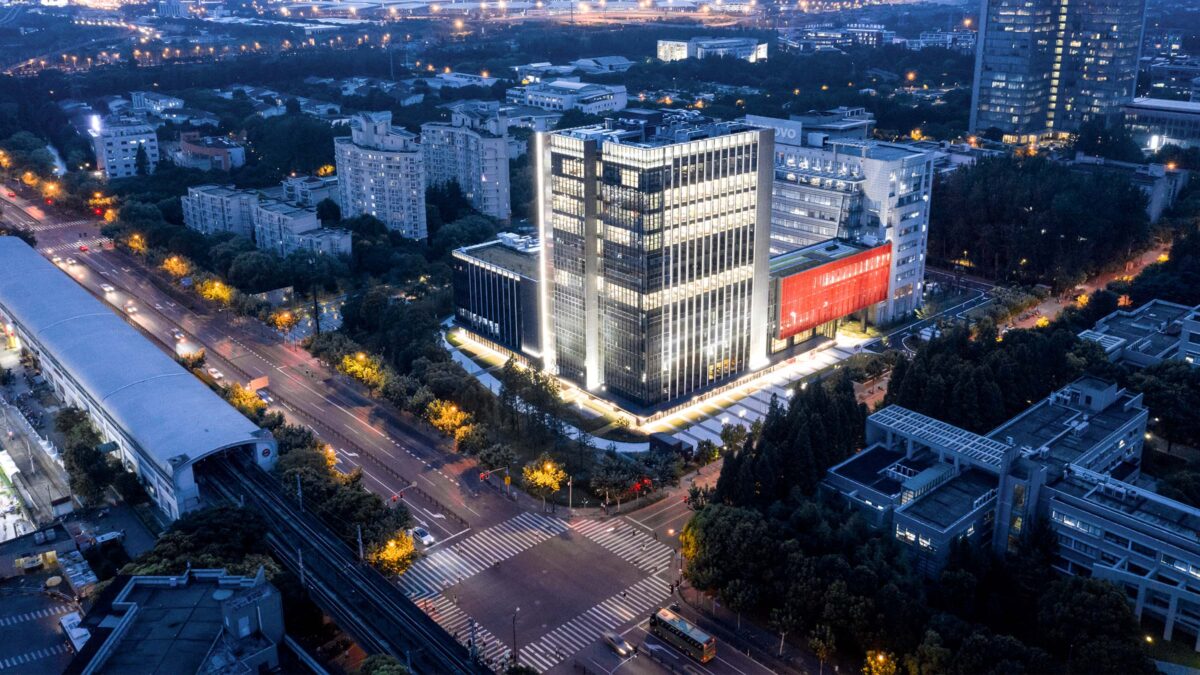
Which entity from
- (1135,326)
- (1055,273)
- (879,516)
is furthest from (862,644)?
(1055,273)

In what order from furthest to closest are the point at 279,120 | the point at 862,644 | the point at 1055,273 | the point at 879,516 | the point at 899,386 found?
the point at 279,120 → the point at 1055,273 → the point at 899,386 → the point at 879,516 → the point at 862,644

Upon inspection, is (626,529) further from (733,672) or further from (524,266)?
(524,266)

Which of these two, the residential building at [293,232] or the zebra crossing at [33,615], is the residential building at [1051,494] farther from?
the residential building at [293,232]

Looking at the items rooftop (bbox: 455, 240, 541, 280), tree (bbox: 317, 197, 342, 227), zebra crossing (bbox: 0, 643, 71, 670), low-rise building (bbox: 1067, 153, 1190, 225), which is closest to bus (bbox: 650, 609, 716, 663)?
zebra crossing (bbox: 0, 643, 71, 670)

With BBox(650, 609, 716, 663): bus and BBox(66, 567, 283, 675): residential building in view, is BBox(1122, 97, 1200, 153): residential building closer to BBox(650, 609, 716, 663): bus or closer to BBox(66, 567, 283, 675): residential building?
BBox(650, 609, 716, 663): bus

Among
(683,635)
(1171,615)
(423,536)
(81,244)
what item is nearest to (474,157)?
(81,244)

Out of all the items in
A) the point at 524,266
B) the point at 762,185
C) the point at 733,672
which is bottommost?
the point at 733,672

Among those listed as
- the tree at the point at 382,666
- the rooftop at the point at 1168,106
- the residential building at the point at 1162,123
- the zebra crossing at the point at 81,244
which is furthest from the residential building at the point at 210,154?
the rooftop at the point at 1168,106
